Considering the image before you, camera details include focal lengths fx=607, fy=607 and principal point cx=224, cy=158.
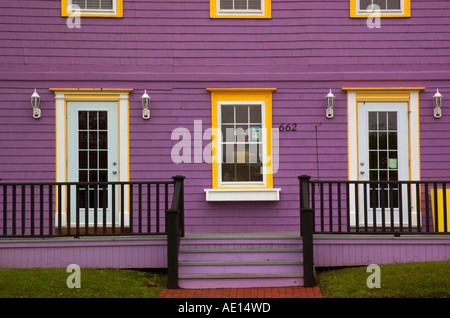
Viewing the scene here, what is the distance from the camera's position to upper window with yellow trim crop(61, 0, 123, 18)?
1006 cm

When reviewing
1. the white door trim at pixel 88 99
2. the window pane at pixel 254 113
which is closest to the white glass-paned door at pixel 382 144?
the window pane at pixel 254 113

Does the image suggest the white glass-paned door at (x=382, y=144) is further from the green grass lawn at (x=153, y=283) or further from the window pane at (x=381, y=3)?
the green grass lawn at (x=153, y=283)

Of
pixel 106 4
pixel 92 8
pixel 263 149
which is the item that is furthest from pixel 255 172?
pixel 92 8

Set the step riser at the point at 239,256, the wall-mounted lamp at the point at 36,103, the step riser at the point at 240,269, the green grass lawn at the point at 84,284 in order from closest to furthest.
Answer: the green grass lawn at the point at 84,284 < the step riser at the point at 240,269 < the step riser at the point at 239,256 < the wall-mounted lamp at the point at 36,103

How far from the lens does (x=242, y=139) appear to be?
1016cm

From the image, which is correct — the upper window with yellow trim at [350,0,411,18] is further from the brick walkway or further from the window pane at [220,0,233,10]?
the brick walkway

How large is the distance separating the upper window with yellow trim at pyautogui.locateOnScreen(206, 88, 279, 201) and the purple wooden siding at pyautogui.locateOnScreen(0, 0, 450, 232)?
0.50 ft

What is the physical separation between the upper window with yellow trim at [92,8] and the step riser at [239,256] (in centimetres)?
428

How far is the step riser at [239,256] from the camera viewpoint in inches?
331

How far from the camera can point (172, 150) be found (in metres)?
10.0

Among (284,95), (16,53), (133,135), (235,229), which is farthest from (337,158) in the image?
(16,53)
